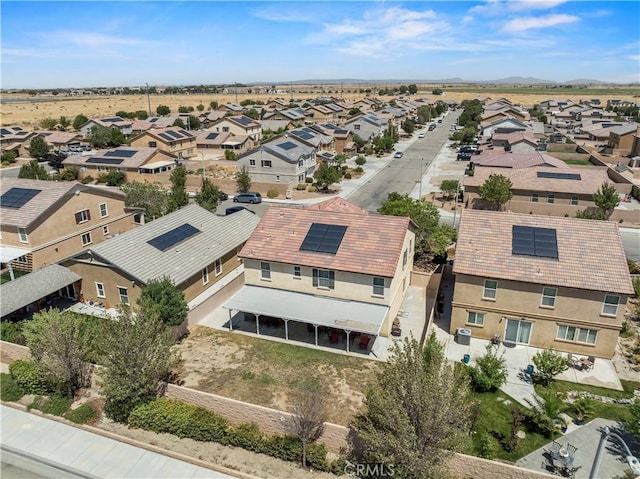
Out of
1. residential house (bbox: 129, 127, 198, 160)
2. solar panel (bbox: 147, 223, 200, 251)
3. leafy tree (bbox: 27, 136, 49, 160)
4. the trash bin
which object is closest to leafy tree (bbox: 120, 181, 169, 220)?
solar panel (bbox: 147, 223, 200, 251)

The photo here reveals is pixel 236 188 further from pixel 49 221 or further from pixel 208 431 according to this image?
pixel 208 431

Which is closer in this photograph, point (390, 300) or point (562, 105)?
point (390, 300)

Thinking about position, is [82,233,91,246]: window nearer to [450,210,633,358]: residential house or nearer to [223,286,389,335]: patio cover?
[223,286,389,335]: patio cover

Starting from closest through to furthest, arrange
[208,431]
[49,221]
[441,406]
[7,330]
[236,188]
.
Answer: [441,406] → [208,431] → [7,330] → [49,221] → [236,188]

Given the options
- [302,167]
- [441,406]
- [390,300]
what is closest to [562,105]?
[302,167]

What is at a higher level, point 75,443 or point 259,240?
point 259,240

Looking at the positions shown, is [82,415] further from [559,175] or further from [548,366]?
[559,175]

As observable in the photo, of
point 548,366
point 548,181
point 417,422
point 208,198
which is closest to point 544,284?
point 548,366
